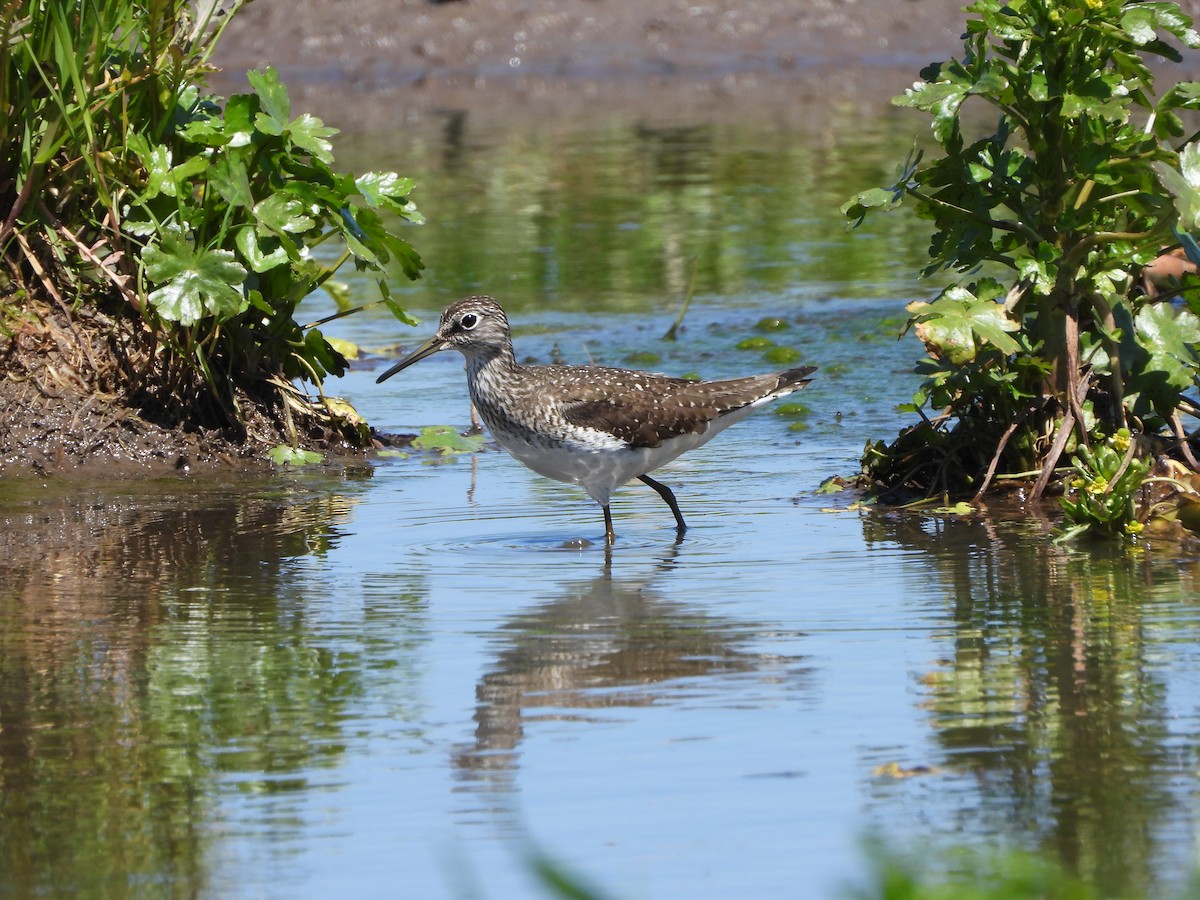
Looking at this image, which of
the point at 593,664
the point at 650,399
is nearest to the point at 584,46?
the point at 650,399

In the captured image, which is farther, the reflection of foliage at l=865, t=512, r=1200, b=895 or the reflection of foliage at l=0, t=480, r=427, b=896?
the reflection of foliage at l=0, t=480, r=427, b=896

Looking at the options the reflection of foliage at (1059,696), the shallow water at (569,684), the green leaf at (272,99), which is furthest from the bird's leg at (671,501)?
the green leaf at (272,99)

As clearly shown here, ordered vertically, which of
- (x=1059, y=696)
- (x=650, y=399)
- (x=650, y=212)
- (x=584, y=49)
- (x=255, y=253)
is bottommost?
(x=1059, y=696)

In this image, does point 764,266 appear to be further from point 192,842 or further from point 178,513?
point 192,842

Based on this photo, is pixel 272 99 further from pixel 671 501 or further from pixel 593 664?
pixel 593 664

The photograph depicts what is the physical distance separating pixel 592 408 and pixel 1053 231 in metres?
2.16

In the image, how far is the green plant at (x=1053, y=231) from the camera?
24.5 feet

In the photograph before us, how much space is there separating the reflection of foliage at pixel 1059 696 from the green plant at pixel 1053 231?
65 cm

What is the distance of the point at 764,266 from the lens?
51.5 ft

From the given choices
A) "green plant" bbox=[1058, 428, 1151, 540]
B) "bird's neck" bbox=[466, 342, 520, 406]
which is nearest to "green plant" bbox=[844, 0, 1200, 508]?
"green plant" bbox=[1058, 428, 1151, 540]

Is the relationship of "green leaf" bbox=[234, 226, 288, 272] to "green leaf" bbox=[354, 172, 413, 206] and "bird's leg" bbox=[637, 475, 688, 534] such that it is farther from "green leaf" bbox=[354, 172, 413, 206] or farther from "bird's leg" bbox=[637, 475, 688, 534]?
"bird's leg" bbox=[637, 475, 688, 534]

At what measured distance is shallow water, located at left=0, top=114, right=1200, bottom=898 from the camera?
4363mm

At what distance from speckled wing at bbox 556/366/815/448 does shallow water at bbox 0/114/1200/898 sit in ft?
1.48

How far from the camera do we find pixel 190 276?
884 centimetres
